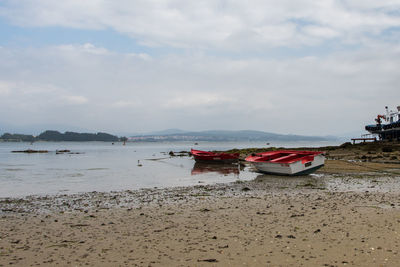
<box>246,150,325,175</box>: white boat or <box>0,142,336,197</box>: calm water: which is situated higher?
<box>246,150,325,175</box>: white boat

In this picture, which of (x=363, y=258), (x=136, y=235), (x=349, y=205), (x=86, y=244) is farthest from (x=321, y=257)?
(x=349, y=205)

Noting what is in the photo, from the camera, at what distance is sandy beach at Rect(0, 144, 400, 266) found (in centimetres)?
628

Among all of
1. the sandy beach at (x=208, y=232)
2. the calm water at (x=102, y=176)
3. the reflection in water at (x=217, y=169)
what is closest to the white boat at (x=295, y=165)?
the calm water at (x=102, y=176)

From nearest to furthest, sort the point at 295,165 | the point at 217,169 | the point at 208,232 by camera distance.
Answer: the point at 208,232 < the point at 295,165 < the point at 217,169

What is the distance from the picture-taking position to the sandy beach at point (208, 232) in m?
6.28

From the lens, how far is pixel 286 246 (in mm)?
6816

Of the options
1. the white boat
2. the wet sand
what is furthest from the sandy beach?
the white boat

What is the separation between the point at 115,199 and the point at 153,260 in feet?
28.1

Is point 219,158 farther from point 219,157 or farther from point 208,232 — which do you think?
point 208,232

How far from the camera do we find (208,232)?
812 centimetres

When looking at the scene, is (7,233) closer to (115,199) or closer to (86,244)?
(86,244)

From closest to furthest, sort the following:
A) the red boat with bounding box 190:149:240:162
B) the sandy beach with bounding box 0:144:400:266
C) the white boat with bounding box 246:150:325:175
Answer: the sandy beach with bounding box 0:144:400:266 → the white boat with bounding box 246:150:325:175 → the red boat with bounding box 190:149:240:162

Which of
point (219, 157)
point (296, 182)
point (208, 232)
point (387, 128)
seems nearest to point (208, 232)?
point (208, 232)

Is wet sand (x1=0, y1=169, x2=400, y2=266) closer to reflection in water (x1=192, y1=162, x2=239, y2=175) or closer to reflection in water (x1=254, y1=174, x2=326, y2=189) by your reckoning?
reflection in water (x1=254, y1=174, x2=326, y2=189)
